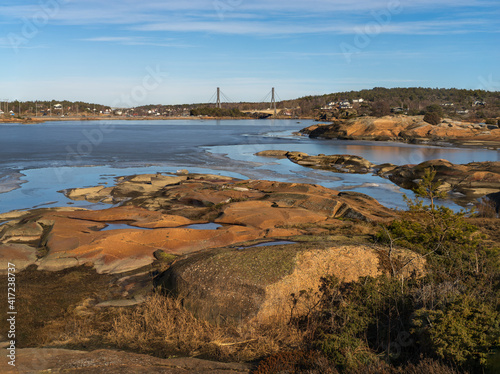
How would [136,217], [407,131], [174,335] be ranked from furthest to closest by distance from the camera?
[407,131]
[136,217]
[174,335]

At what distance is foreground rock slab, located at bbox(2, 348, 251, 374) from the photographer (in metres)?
6.93

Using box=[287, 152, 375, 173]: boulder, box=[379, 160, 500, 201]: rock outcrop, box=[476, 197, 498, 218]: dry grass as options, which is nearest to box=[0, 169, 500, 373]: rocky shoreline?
box=[476, 197, 498, 218]: dry grass

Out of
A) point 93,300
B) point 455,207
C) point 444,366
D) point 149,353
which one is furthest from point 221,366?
point 455,207

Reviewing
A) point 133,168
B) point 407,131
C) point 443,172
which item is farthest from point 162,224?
point 407,131

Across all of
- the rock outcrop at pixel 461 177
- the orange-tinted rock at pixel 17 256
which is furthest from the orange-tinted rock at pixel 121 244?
the rock outcrop at pixel 461 177

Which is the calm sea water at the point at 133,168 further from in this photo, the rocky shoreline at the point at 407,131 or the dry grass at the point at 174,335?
Result: the rocky shoreline at the point at 407,131

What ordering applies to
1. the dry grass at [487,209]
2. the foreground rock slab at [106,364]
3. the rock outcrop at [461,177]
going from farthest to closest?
the rock outcrop at [461,177] < the dry grass at [487,209] < the foreground rock slab at [106,364]

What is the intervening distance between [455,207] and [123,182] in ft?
58.9

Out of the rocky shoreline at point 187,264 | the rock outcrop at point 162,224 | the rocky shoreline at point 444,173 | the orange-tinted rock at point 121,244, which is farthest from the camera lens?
the rocky shoreline at point 444,173

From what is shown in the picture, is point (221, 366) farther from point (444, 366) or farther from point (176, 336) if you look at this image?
point (444, 366)

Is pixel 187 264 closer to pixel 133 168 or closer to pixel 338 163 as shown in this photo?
pixel 133 168

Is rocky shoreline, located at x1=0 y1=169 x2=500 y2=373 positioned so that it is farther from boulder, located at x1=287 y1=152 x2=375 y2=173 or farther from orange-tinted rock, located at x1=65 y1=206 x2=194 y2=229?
boulder, located at x1=287 y1=152 x2=375 y2=173

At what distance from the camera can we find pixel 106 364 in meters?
7.11

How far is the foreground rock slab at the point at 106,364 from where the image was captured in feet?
22.7
